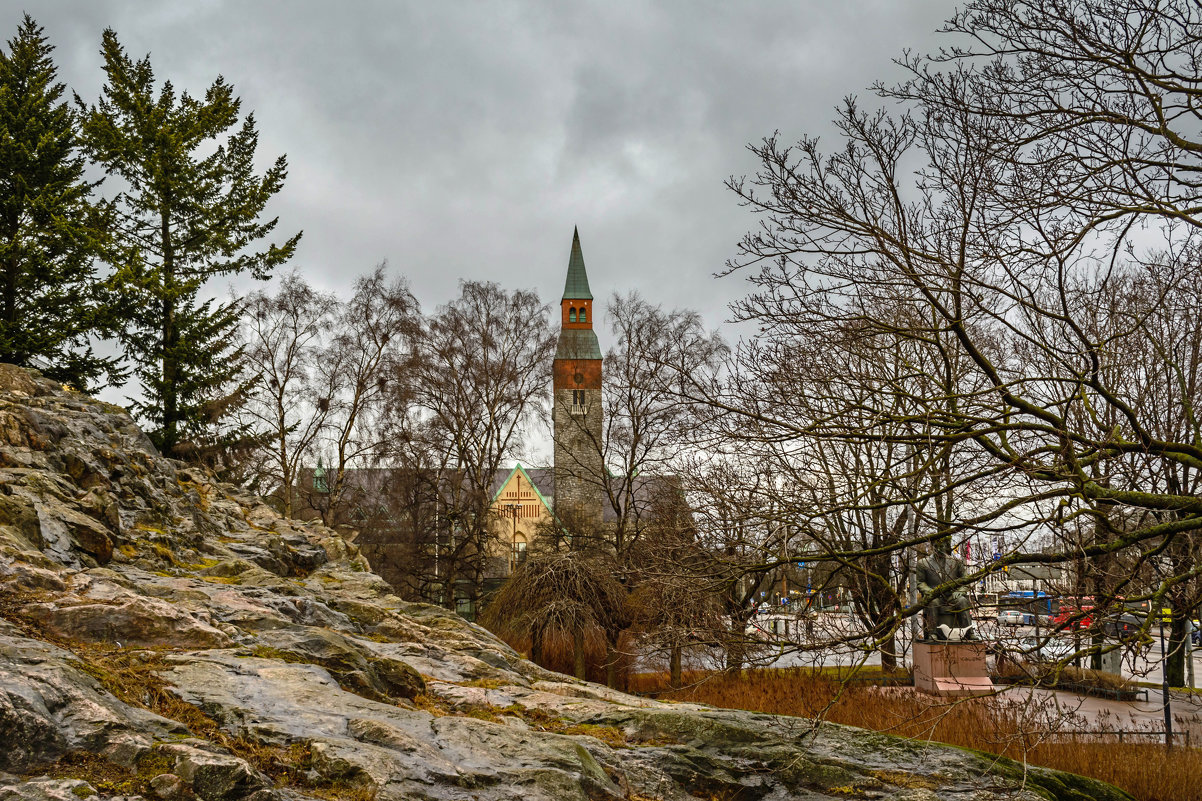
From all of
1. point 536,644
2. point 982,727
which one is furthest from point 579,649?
point 982,727

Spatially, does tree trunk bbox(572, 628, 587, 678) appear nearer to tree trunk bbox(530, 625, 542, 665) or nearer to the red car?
tree trunk bbox(530, 625, 542, 665)

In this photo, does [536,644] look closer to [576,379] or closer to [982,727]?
[982,727]

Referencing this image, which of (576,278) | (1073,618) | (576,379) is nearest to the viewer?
(1073,618)

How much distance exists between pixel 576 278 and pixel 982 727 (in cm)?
4188

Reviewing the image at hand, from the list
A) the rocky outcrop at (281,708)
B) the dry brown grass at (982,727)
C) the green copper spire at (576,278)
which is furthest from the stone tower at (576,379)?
the rocky outcrop at (281,708)

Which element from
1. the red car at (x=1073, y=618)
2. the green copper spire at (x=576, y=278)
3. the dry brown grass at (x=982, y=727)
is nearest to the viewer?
the red car at (x=1073, y=618)

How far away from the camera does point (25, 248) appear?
18953mm

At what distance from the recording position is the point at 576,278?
51.7 metres

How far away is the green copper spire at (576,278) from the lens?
51406 mm

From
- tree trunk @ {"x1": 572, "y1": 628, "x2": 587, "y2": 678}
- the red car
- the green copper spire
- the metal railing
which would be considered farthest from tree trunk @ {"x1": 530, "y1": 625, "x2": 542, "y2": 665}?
the green copper spire

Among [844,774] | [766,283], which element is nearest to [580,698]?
[844,774]

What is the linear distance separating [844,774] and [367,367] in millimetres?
23881

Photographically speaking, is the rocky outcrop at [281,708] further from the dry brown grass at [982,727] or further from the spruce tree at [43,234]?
the spruce tree at [43,234]

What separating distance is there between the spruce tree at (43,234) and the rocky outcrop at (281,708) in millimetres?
9865
